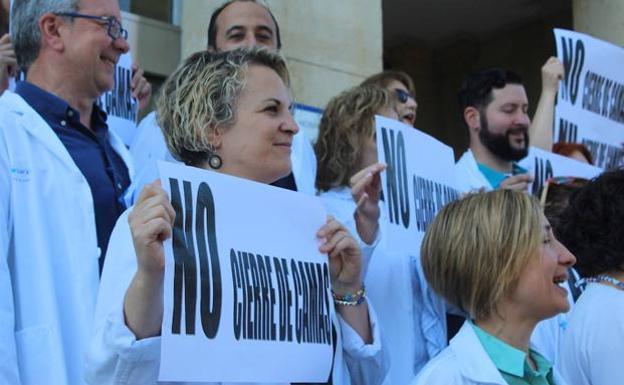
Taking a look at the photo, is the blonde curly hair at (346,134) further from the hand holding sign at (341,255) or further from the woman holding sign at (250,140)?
the hand holding sign at (341,255)

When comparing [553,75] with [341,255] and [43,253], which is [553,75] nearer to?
[341,255]

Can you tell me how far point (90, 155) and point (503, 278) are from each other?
4.71 ft

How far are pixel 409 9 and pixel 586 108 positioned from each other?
5.17 m

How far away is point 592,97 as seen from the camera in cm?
547

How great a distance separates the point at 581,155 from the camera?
5.11 m

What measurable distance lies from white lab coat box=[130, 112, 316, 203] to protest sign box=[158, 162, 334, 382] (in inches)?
44.3

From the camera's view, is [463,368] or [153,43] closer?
[463,368]

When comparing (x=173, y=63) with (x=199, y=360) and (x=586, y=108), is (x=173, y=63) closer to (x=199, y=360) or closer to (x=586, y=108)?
(x=586, y=108)

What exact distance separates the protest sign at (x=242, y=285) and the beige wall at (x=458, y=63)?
886 cm

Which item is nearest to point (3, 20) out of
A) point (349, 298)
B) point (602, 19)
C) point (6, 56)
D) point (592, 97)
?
point (6, 56)

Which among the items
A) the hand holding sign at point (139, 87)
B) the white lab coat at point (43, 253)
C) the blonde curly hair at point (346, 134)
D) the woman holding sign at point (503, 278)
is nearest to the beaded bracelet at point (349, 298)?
the woman holding sign at point (503, 278)

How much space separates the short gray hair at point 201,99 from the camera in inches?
104

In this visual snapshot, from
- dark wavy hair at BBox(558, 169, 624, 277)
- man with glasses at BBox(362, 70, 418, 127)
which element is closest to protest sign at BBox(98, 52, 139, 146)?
man with glasses at BBox(362, 70, 418, 127)

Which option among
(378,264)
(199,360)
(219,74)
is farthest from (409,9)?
(199,360)
